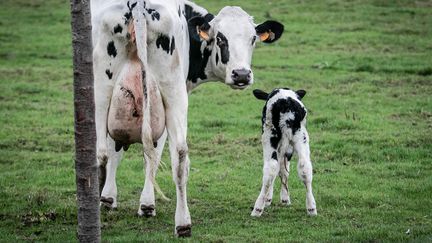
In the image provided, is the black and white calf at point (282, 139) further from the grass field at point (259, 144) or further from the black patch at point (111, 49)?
the black patch at point (111, 49)

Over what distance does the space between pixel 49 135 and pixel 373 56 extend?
32.4ft

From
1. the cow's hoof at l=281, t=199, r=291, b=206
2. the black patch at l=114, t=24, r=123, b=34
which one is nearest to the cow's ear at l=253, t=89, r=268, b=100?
the cow's hoof at l=281, t=199, r=291, b=206

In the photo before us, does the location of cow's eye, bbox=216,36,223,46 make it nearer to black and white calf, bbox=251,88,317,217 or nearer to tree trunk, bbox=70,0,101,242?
black and white calf, bbox=251,88,317,217

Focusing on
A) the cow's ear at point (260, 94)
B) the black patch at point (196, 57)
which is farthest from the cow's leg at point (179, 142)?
the cow's ear at point (260, 94)

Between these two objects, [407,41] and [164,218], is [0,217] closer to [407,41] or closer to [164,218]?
[164,218]

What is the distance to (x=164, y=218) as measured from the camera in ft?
33.2

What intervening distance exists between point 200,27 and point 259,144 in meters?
4.63

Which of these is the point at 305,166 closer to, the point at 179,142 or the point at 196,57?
the point at 179,142

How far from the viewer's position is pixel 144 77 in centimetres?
855

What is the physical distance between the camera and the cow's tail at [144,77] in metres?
8.50

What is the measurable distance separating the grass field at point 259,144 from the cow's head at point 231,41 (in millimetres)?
1720

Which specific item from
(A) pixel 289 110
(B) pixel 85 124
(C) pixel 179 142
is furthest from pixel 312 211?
(B) pixel 85 124

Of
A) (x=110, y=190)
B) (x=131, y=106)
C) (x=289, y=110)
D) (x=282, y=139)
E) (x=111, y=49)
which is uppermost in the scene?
(x=111, y=49)

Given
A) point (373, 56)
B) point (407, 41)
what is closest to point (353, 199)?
point (373, 56)
